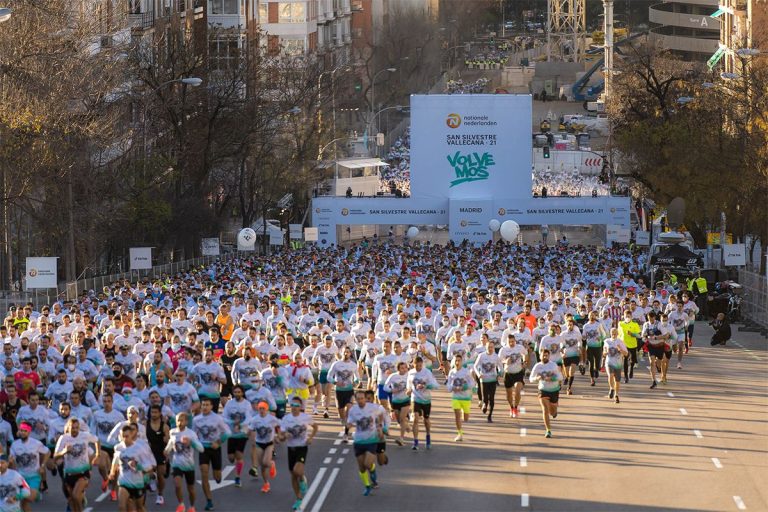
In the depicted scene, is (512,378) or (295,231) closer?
(512,378)

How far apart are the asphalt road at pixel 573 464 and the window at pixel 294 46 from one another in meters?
87.4

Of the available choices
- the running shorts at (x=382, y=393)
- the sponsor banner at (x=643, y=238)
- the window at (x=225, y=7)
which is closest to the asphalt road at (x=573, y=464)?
the running shorts at (x=382, y=393)

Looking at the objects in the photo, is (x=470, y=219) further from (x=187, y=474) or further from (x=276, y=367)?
(x=187, y=474)

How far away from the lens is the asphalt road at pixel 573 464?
20531mm

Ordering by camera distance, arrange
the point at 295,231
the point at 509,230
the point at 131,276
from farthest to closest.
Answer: the point at 295,231 < the point at 509,230 < the point at 131,276

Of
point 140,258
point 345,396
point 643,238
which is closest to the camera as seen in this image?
point 345,396

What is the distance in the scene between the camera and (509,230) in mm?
61375

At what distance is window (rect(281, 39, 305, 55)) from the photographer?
116000 millimetres

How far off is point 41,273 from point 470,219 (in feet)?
81.2

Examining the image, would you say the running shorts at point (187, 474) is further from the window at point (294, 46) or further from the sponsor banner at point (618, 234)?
the window at point (294, 46)

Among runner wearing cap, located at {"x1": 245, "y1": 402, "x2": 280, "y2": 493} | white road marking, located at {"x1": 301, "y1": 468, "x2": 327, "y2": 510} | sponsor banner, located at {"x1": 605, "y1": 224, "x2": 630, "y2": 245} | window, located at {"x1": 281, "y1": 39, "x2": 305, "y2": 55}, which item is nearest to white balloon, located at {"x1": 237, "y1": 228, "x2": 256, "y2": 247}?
sponsor banner, located at {"x1": 605, "y1": 224, "x2": 630, "y2": 245}

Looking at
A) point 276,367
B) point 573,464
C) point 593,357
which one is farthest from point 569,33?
point 573,464

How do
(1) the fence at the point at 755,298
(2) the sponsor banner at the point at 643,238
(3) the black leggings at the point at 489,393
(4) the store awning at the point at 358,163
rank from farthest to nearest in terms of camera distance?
1. (4) the store awning at the point at 358,163
2. (2) the sponsor banner at the point at 643,238
3. (1) the fence at the point at 755,298
4. (3) the black leggings at the point at 489,393

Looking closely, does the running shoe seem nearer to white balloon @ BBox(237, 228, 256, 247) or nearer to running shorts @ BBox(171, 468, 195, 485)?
running shorts @ BBox(171, 468, 195, 485)
